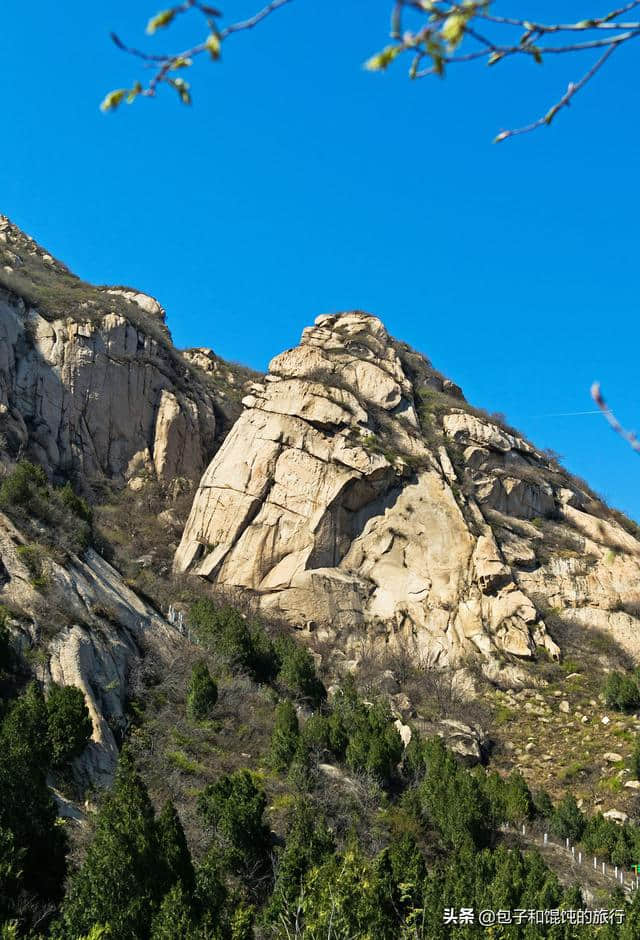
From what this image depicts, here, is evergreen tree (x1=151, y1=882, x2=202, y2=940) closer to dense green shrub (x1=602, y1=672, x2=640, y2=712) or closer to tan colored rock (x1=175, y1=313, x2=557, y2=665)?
dense green shrub (x1=602, y1=672, x2=640, y2=712)

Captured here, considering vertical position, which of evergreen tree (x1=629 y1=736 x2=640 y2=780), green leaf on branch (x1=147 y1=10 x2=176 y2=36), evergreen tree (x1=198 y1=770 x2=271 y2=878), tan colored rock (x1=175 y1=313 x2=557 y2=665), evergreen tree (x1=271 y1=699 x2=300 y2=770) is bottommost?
evergreen tree (x1=198 y1=770 x2=271 y2=878)

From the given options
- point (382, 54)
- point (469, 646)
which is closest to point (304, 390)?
point (469, 646)

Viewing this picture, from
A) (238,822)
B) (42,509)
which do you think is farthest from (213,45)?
(42,509)

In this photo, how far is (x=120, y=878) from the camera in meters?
14.2

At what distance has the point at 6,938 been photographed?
999cm

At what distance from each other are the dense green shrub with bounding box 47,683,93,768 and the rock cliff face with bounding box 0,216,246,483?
21176 mm

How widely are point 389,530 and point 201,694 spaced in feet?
60.4

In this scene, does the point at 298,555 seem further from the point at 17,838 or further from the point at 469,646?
the point at 17,838

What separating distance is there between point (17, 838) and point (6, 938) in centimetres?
522

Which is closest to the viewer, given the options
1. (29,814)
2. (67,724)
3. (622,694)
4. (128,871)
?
(128,871)

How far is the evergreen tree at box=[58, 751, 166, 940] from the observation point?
13.1 metres

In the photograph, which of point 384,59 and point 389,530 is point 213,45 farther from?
point 389,530

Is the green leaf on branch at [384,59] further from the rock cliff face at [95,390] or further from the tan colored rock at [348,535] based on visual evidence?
the rock cliff face at [95,390]

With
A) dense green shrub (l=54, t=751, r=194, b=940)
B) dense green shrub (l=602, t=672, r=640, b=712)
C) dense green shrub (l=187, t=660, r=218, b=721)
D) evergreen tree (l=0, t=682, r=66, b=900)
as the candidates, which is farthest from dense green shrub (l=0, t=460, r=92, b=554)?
dense green shrub (l=602, t=672, r=640, b=712)
